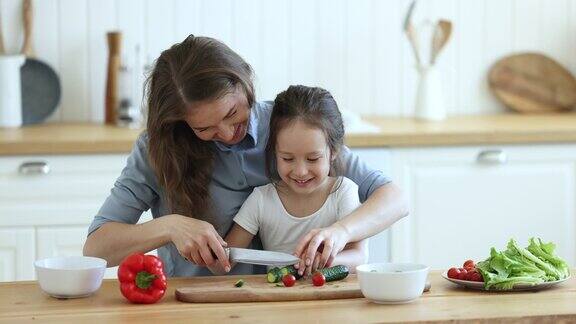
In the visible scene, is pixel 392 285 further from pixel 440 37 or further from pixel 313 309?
pixel 440 37

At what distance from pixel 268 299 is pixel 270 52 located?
243 centimetres

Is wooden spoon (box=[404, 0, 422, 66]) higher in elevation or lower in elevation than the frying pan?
higher

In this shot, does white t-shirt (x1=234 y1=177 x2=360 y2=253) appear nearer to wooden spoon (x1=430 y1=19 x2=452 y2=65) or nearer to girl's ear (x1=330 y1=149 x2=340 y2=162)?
girl's ear (x1=330 y1=149 x2=340 y2=162)

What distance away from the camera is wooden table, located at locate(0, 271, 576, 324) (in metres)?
2.11

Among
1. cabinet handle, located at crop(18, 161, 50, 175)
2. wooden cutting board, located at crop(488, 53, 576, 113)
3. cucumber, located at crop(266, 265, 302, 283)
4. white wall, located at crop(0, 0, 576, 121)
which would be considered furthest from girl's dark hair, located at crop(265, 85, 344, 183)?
wooden cutting board, located at crop(488, 53, 576, 113)

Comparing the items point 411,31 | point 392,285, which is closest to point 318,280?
point 392,285

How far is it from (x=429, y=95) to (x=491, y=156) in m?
0.48

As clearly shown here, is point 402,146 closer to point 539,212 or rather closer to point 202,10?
point 539,212

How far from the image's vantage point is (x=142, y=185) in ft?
9.00

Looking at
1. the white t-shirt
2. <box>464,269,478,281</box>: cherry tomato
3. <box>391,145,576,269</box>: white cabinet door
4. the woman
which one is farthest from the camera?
<box>391,145,576,269</box>: white cabinet door

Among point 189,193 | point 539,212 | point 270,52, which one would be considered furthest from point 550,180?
point 189,193

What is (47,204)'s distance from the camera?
12.8 ft

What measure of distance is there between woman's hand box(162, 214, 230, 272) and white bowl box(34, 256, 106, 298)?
0.18 meters

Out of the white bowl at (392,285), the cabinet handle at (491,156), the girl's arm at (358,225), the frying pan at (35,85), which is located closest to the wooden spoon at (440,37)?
the cabinet handle at (491,156)
